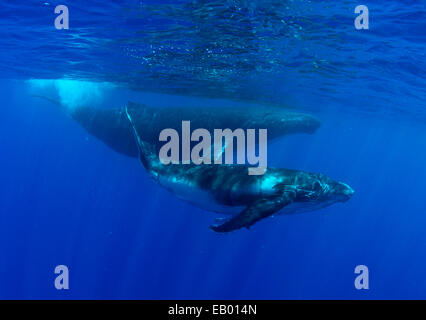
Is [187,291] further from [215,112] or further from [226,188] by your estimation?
[226,188]

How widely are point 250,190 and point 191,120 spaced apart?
38.9 ft

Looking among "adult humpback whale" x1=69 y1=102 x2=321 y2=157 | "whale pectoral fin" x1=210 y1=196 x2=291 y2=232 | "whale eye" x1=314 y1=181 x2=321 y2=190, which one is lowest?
"whale pectoral fin" x1=210 y1=196 x2=291 y2=232

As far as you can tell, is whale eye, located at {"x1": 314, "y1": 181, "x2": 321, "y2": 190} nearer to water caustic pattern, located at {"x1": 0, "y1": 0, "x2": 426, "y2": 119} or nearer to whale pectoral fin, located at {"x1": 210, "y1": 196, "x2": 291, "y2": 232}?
whale pectoral fin, located at {"x1": 210, "y1": 196, "x2": 291, "y2": 232}

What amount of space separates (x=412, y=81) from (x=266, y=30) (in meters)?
11.8

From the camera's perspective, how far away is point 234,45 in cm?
1708

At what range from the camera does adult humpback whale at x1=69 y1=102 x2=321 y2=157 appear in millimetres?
19873

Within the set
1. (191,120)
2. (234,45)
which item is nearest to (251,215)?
(234,45)

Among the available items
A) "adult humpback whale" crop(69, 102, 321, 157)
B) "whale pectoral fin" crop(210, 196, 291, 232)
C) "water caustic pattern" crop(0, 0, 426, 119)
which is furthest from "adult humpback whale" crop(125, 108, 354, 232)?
"adult humpback whale" crop(69, 102, 321, 157)

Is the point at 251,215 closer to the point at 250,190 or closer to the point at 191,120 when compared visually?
the point at 250,190

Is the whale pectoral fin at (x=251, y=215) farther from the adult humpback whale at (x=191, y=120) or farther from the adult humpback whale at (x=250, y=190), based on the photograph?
the adult humpback whale at (x=191, y=120)

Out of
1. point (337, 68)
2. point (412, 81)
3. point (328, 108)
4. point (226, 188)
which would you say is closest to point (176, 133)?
point (337, 68)

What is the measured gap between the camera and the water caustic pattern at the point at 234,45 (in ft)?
42.0

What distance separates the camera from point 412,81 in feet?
69.4

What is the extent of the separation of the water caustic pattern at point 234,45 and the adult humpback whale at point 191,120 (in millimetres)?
2975
